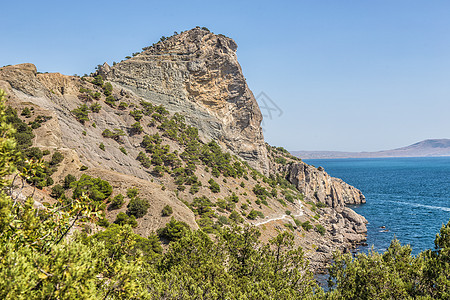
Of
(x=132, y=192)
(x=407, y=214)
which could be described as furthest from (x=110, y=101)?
(x=407, y=214)

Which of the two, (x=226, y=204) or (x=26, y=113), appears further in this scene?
(x=226, y=204)

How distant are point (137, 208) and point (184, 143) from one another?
30341 mm

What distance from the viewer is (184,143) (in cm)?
5778

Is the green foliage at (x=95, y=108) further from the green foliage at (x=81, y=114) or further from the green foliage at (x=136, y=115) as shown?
the green foliage at (x=136, y=115)

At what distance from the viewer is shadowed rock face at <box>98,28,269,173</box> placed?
A: 65.1 meters

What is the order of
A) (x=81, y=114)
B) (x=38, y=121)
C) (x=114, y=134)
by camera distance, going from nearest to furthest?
1. (x=38, y=121)
2. (x=81, y=114)
3. (x=114, y=134)

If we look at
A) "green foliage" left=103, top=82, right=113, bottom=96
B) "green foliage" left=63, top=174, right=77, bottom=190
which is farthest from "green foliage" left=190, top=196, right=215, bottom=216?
"green foliage" left=103, top=82, right=113, bottom=96

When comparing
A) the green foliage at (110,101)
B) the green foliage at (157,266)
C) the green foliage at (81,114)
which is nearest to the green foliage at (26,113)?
the green foliage at (81,114)

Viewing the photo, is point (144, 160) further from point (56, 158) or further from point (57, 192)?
point (57, 192)

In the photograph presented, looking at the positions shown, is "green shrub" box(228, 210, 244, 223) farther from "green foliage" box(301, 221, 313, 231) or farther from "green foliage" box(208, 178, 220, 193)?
"green foliage" box(301, 221, 313, 231)

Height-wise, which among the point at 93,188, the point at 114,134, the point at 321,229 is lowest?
the point at 321,229

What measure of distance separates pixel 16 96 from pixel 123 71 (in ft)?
96.6

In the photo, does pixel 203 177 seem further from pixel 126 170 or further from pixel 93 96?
pixel 93 96

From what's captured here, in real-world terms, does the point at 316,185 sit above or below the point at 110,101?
below
